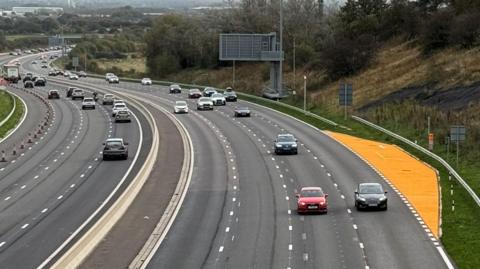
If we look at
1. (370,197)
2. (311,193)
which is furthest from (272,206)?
(370,197)

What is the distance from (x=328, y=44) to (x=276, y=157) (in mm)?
61761

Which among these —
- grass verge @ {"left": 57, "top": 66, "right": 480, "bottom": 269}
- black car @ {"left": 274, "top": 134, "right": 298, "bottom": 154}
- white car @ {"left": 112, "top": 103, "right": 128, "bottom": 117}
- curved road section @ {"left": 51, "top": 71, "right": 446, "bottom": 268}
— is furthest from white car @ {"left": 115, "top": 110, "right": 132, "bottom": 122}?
black car @ {"left": 274, "top": 134, "right": 298, "bottom": 154}

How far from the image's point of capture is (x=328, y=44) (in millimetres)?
121375

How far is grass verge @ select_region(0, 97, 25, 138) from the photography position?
80.4 metres

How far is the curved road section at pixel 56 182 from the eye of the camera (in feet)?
121

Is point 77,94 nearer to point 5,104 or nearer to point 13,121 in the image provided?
point 5,104

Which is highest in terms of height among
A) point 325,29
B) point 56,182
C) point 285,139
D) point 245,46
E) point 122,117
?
point 325,29

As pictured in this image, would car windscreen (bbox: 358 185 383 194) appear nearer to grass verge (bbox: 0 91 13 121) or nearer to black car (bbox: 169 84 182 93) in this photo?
grass verge (bbox: 0 91 13 121)

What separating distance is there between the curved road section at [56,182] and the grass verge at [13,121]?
5.57ft

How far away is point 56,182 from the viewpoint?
2115 inches

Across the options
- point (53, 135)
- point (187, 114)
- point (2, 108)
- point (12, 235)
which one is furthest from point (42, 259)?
point (2, 108)

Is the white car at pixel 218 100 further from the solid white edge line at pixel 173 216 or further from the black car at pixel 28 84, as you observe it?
the black car at pixel 28 84

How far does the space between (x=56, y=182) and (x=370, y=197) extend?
19.5 metres

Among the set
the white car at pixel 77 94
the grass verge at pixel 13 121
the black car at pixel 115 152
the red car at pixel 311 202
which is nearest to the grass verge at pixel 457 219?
the red car at pixel 311 202
